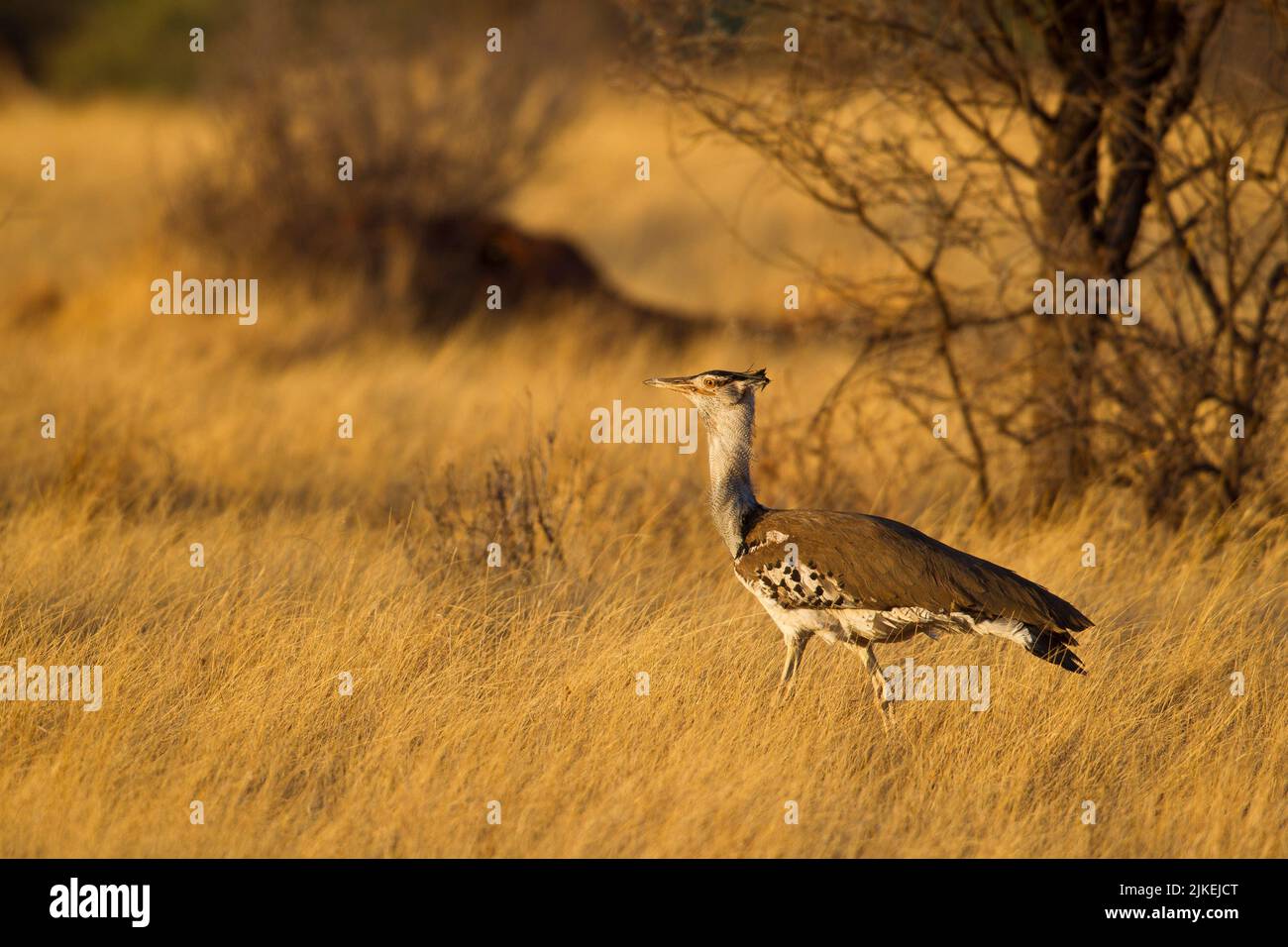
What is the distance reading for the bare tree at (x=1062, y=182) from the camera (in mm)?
6578

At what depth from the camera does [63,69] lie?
2998cm

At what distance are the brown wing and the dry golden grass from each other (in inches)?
17.2

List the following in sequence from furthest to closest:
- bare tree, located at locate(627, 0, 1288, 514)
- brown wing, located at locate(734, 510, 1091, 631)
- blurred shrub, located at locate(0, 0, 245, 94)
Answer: blurred shrub, located at locate(0, 0, 245, 94), bare tree, located at locate(627, 0, 1288, 514), brown wing, located at locate(734, 510, 1091, 631)

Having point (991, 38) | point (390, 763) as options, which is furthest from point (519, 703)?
point (991, 38)

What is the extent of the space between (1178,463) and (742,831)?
3724 mm

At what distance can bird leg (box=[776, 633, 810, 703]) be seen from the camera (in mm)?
4527

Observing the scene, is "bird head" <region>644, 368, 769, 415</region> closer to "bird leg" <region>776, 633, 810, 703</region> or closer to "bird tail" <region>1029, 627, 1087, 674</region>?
"bird leg" <region>776, 633, 810, 703</region>

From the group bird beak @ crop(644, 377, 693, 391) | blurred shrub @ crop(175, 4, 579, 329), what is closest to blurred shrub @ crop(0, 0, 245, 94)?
blurred shrub @ crop(175, 4, 579, 329)

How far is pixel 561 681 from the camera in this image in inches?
186

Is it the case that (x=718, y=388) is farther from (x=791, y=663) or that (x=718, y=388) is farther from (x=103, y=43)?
(x=103, y=43)

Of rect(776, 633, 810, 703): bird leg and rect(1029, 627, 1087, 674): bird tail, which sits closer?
A: rect(1029, 627, 1087, 674): bird tail

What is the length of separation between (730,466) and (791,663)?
64cm

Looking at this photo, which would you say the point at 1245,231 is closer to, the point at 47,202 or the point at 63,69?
the point at 47,202

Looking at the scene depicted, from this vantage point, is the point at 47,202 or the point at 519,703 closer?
the point at 519,703
